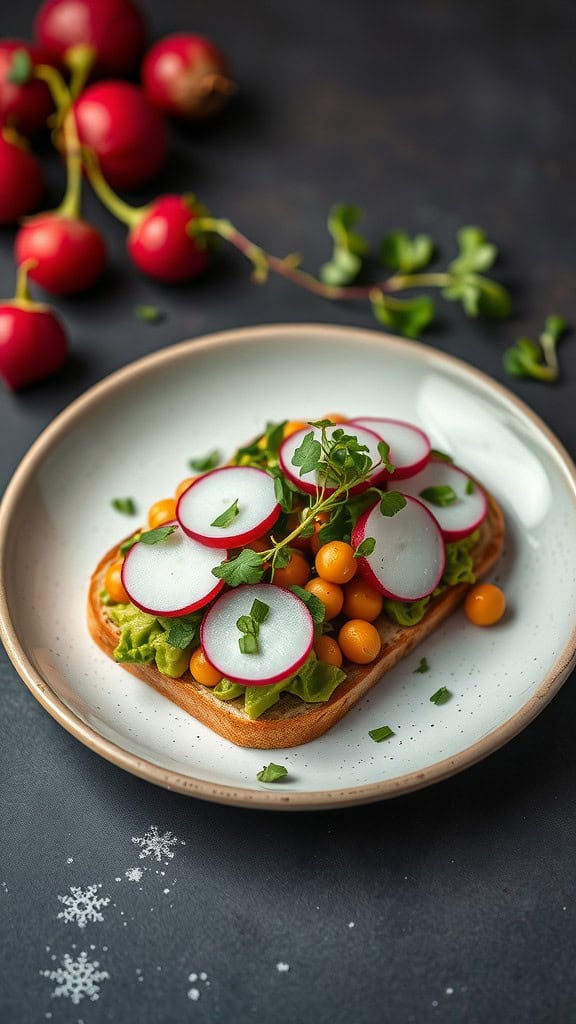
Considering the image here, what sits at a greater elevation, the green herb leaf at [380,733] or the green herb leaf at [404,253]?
the green herb leaf at [404,253]

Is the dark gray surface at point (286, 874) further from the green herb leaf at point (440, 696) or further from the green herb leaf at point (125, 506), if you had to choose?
the green herb leaf at point (125, 506)

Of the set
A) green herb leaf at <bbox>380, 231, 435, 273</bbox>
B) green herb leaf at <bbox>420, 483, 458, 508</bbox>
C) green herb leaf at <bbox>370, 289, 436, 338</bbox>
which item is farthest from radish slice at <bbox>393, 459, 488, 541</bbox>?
green herb leaf at <bbox>380, 231, 435, 273</bbox>

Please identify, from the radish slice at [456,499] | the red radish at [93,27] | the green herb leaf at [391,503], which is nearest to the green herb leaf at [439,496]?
the radish slice at [456,499]

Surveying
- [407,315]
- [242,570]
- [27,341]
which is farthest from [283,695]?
[407,315]

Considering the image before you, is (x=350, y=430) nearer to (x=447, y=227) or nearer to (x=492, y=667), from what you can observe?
(x=492, y=667)

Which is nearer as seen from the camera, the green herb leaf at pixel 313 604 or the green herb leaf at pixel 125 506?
the green herb leaf at pixel 313 604
